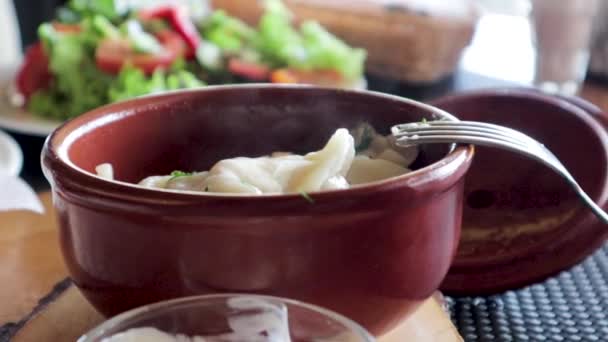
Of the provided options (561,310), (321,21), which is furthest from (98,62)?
(561,310)

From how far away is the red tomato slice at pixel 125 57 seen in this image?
137 centimetres

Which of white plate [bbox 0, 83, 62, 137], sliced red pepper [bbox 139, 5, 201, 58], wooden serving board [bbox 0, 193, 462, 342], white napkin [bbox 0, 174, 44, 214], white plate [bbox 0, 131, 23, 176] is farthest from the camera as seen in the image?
sliced red pepper [bbox 139, 5, 201, 58]

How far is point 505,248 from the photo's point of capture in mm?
611

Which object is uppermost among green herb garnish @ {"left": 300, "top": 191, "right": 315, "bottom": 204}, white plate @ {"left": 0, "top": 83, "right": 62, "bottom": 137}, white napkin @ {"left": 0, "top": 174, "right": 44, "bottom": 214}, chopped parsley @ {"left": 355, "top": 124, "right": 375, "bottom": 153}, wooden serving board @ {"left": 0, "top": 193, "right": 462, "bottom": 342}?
Result: green herb garnish @ {"left": 300, "top": 191, "right": 315, "bottom": 204}

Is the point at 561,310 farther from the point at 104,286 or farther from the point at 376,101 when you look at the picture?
the point at 104,286

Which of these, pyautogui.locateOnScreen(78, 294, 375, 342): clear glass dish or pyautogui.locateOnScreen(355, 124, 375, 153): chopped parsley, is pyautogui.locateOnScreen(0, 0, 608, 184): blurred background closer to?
pyautogui.locateOnScreen(355, 124, 375, 153): chopped parsley

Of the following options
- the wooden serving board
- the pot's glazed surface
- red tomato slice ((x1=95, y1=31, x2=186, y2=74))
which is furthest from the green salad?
the pot's glazed surface

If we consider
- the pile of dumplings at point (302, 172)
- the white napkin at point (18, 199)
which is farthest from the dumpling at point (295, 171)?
the white napkin at point (18, 199)

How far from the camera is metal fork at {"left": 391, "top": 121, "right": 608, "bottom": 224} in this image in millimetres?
506

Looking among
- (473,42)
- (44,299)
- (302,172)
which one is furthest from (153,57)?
(302,172)

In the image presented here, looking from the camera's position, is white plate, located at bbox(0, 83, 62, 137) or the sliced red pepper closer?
white plate, located at bbox(0, 83, 62, 137)

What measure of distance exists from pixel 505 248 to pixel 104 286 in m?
0.30

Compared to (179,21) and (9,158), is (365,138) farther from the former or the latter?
(179,21)

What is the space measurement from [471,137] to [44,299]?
34cm
